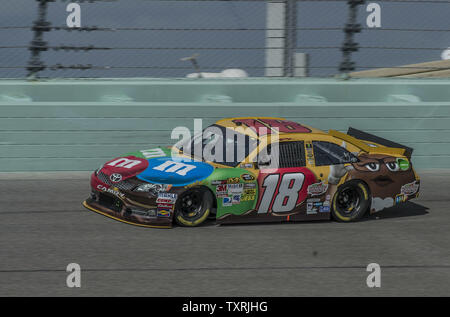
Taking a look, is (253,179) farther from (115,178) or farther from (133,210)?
(115,178)

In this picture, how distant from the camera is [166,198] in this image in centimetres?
747

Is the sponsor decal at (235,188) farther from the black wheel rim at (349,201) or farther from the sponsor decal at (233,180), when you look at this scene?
the black wheel rim at (349,201)

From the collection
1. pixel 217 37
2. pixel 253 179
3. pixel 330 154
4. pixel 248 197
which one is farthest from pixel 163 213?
pixel 217 37

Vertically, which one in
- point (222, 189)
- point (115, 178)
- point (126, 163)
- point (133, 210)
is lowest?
point (133, 210)

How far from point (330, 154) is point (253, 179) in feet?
3.85

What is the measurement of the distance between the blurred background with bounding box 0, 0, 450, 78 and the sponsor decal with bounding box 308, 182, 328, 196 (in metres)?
4.13

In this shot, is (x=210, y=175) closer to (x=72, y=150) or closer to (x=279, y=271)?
(x=279, y=271)

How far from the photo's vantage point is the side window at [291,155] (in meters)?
8.09

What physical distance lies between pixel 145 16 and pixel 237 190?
490 cm

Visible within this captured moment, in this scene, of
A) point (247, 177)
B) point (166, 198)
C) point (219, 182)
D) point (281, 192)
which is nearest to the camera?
point (166, 198)

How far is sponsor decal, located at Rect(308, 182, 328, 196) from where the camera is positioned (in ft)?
26.5

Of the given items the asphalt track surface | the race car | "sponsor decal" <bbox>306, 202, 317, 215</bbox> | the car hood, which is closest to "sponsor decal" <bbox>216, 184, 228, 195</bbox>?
the race car

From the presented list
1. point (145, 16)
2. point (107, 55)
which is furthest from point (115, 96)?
point (145, 16)

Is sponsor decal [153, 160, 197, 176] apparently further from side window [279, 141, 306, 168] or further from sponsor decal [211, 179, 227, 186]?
side window [279, 141, 306, 168]
